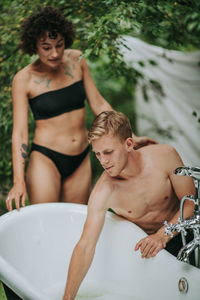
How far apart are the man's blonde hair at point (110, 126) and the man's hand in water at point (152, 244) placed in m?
0.51

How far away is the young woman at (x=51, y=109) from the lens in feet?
7.36

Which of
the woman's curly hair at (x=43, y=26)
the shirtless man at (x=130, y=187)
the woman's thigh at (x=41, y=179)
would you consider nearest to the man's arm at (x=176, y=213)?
the shirtless man at (x=130, y=187)

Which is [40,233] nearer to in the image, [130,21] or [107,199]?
[107,199]

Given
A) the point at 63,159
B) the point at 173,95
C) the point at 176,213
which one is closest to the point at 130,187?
the point at 176,213

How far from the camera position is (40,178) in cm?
237

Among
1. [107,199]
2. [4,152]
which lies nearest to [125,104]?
[4,152]

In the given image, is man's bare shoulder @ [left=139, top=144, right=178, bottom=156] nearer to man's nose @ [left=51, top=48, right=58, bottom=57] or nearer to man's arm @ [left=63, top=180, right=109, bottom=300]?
man's arm @ [left=63, top=180, right=109, bottom=300]

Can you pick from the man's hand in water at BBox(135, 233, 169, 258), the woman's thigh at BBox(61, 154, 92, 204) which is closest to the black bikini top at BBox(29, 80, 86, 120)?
the woman's thigh at BBox(61, 154, 92, 204)

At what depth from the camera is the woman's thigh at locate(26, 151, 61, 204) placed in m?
2.37

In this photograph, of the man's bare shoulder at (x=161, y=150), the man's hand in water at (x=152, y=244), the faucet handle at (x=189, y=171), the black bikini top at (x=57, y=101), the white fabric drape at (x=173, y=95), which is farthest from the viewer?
the white fabric drape at (x=173, y=95)

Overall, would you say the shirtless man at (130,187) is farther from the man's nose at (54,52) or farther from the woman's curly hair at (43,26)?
the woman's curly hair at (43,26)

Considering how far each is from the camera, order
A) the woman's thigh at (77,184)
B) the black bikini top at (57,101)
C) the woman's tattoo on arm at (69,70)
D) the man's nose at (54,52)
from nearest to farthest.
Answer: the man's nose at (54,52)
the black bikini top at (57,101)
the woman's tattoo on arm at (69,70)
the woman's thigh at (77,184)

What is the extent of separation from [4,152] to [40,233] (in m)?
1.22

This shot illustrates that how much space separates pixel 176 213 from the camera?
198 cm
